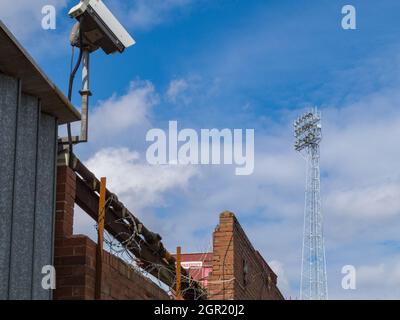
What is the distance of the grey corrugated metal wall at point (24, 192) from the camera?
592 centimetres

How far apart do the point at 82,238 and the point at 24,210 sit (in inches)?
33.1

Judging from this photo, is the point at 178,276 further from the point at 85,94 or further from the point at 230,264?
the point at 85,94

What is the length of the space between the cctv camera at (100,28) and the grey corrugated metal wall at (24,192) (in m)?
1.20

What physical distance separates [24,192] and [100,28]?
2.14 m

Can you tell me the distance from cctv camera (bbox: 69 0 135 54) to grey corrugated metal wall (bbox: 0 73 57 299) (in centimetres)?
120

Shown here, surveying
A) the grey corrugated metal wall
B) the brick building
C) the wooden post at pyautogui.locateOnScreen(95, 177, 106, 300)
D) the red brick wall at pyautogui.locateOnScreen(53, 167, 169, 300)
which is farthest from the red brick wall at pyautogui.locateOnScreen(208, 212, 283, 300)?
the grey corrugated metal wall

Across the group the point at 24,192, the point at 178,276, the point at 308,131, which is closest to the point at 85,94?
the point at 24,192

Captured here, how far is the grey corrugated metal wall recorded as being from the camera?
19.4 feet

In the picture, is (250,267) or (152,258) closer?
(152,258)

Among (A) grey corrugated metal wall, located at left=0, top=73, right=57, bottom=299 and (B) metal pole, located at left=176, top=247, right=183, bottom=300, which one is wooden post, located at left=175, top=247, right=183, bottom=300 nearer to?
(B) metal pole, located at left=176, top=247, right=183, bottom=300

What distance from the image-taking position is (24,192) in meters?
6.27

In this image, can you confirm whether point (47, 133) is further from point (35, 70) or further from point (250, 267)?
point (250, 267)

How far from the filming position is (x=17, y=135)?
6.13 metres
